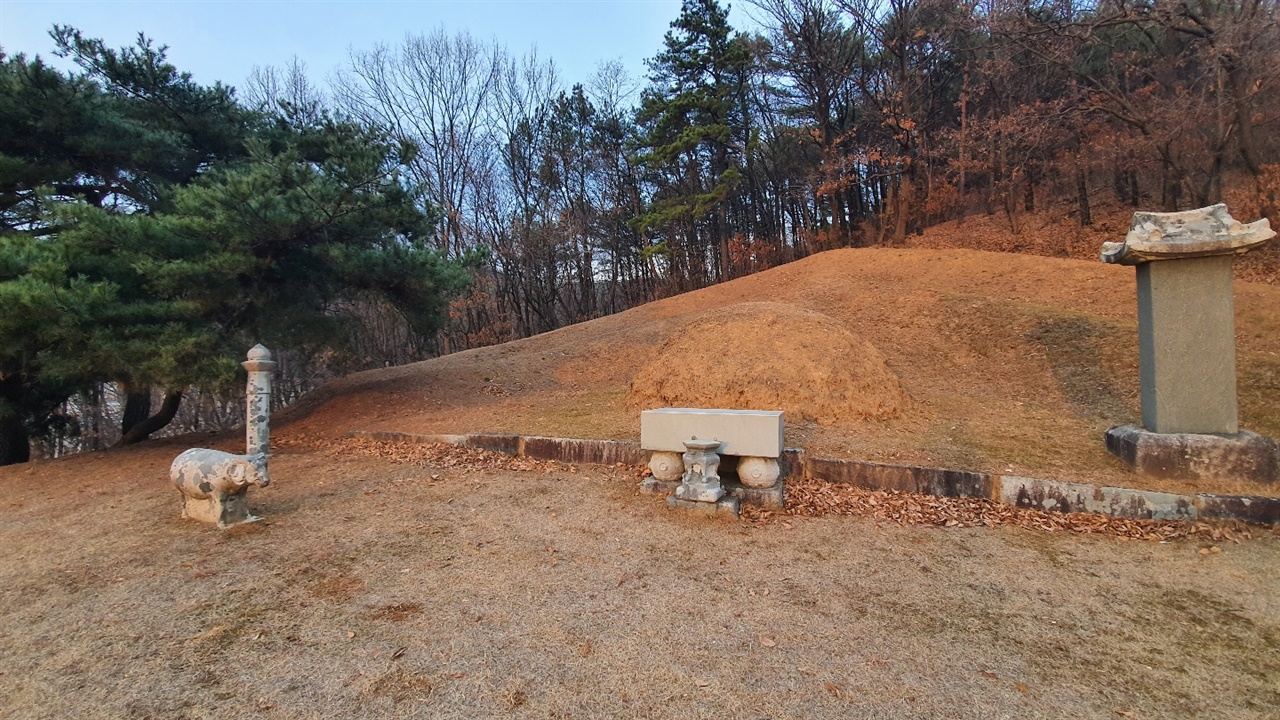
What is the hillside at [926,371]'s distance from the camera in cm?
536

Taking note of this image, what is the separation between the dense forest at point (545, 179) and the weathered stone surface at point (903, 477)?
5.41 meters

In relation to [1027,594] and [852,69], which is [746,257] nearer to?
[852,69]

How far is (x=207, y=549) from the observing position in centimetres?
348

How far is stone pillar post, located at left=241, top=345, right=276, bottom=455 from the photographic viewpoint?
15.6 ft

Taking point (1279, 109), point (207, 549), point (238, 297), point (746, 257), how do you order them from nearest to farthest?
1. point (207, 549)
2. point (238, 297)
3. point (1279, 109)
4. point (746, 257)

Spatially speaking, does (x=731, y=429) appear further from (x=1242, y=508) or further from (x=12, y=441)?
(x=12, y=441)

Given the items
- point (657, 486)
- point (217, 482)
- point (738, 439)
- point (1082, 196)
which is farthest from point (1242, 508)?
point (1082, 196)

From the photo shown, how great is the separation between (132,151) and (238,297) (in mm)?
2553

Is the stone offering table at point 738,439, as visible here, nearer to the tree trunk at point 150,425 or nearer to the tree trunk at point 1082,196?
the tree trunk at point 150,425

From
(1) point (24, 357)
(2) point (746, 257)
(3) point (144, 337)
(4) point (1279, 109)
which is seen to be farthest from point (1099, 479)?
(2) point (746, 257)

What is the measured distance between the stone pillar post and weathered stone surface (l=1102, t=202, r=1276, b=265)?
23.2 feet

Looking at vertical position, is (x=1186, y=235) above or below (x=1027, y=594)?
above

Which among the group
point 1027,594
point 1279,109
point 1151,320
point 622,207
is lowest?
point 1027,594

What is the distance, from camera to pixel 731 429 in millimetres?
4090
